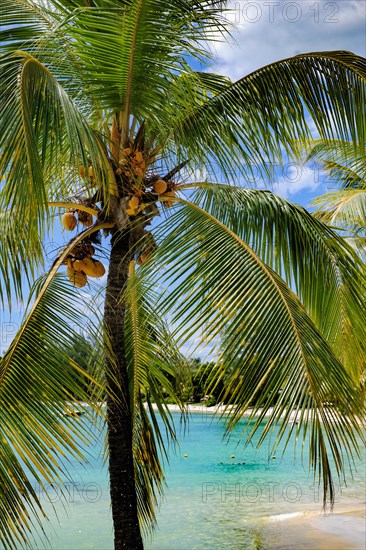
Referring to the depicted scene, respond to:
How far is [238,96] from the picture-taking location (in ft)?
14.2

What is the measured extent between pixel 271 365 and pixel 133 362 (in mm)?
2155

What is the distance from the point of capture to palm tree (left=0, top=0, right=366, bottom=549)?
2943mm

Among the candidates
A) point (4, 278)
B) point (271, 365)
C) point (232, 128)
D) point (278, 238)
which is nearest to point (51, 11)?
point (232, 128)

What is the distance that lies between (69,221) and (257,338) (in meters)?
1.63

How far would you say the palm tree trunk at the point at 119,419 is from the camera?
3934 mm

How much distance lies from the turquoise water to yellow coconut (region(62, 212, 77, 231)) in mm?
2950

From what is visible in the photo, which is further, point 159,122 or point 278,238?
point 159,122

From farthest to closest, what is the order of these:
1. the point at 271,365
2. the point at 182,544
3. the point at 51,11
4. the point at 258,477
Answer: the point at 258,477 → the point at 182,544 → the point at 51,11 → the point at 271,365


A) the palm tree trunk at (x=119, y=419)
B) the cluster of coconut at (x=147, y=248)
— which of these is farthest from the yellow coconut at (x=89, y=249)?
the cluster of coconut at (x=147, y=248)

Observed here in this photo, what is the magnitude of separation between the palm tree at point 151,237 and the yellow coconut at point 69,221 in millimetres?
16

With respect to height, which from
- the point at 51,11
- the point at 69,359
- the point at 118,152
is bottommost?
the point at 69,359

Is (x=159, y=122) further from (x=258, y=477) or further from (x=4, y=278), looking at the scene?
(x=258, y=477)

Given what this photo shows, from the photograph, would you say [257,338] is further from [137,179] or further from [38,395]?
[137,179]

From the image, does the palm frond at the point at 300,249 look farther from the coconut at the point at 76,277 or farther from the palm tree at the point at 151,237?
the coconut at the point at 76,277
